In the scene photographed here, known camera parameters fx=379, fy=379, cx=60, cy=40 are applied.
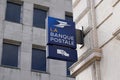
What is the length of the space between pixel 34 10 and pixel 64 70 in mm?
4942

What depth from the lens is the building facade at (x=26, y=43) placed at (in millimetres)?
24406

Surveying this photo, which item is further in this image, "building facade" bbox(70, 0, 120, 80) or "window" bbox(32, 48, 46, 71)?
"window" bbox(32, 48, 46, 71)

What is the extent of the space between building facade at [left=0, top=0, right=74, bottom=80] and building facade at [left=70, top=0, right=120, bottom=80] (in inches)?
514

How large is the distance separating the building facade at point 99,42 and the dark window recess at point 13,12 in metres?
14.9

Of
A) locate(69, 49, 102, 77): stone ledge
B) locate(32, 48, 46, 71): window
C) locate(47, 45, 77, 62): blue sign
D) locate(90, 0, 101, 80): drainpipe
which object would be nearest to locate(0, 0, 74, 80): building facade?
locate(32, 48, 46, 71): window

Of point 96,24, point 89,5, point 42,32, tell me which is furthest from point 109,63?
point 42,32

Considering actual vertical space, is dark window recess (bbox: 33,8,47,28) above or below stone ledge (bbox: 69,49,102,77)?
above

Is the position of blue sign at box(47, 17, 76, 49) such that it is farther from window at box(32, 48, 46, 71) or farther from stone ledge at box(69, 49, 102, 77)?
window at box(32, 48, 46, 71)

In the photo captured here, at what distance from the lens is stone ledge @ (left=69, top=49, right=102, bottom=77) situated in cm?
1028

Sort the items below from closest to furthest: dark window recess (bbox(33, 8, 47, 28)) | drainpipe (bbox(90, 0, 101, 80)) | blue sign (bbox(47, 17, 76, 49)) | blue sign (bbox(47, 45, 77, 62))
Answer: drainpipe (bbox(90, 0, 101, 80)), blue sign (bbox(47, 45, 77, 62)), blue sign (bbox(47, 17, 76, 49)), dark window recess (bbox(33, 8, 47, 28))

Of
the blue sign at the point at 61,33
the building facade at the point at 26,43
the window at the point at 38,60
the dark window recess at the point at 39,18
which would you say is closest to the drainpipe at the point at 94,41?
the blue sign at the point at 61,33

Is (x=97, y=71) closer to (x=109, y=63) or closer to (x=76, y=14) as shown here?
(x=109, y=63)

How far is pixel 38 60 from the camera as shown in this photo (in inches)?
998

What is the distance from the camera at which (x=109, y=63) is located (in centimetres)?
979
